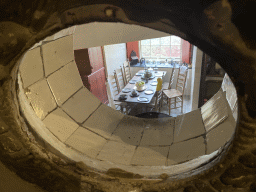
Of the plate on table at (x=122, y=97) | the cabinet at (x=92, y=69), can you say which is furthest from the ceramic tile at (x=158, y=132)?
the cabinet at (x=92, y=69)

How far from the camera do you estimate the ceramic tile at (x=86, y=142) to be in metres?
0.96

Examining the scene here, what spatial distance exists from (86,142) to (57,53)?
0.51 meters

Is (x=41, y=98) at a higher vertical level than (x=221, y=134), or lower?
higher

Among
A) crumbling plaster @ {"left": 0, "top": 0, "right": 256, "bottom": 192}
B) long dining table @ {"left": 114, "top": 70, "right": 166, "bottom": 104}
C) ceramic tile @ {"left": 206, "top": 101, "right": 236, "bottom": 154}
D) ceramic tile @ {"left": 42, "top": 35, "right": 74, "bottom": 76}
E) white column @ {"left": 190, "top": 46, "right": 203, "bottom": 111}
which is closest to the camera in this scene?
crumbling plaster @ {"left": 0, "top": 0, "right": 256, "bottom": 192}

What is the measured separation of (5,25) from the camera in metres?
0.51

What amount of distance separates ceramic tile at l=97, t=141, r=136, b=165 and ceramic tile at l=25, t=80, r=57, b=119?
0.35 m

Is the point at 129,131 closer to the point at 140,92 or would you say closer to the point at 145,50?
the point at 140,92

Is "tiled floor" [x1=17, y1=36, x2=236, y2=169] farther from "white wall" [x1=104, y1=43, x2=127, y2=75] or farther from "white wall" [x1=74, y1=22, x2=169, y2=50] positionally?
"white wall" [x1=104, y1=43, x2=127, y2=75]

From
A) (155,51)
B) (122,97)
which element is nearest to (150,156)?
(122,97)

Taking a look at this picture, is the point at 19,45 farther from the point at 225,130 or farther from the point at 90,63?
the point at 90,63

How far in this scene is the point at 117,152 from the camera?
0.99m

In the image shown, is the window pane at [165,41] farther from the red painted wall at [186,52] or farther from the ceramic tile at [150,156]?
the ceramic tile at [150,156]

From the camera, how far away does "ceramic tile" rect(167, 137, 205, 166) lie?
85 centimetres

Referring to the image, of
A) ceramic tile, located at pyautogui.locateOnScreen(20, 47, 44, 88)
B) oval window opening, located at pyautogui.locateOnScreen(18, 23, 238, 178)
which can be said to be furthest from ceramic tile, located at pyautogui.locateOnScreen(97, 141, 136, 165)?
ceramic tile, located at pyautogui.locateOnScreen(20, 47, 44, 88)
